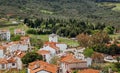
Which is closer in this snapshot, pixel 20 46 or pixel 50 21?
pixel 20 46

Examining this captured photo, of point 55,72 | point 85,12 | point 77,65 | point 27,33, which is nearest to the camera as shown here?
point 55,72

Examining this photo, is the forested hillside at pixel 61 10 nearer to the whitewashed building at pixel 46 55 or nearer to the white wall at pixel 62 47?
the white wall at pixel 62 47

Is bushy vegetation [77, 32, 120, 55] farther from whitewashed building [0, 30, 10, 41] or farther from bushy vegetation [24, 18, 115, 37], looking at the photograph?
whitewashed building [0, 30, 10, 41]

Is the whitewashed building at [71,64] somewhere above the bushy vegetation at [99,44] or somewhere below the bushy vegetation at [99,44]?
above

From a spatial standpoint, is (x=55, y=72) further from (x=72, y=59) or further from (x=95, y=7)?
(x=95, y=7)

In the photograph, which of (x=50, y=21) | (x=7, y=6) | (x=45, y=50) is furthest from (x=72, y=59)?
(x=7, y=6)

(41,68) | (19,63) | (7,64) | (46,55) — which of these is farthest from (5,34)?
(41,68)

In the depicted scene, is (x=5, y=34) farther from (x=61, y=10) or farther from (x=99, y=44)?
(x=61, y=10)

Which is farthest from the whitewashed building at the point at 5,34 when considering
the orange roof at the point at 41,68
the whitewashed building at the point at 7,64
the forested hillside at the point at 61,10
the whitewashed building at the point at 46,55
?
the forested hillside at the point at 61,10
